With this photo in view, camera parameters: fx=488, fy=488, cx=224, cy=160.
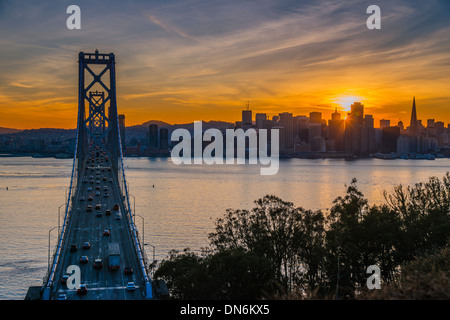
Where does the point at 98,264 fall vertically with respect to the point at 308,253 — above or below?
above

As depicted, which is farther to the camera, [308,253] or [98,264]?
[308,253]

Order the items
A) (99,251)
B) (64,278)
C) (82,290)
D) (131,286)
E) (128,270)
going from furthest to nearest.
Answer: (99,251), (128,270), (64,278), (131,286), (82,290)

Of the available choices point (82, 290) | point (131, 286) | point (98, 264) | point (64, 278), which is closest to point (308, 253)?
point (131, 286)

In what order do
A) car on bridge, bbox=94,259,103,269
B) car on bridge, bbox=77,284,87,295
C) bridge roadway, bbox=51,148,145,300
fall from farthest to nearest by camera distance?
car on bridge, bbox=94,259,103,269 → bridge roadway, bbox=51,148,145,300 → car on bridge, bbox=77,284,87,295

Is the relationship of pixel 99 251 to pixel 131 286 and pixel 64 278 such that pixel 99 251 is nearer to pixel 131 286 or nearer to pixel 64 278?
pixel 64 278

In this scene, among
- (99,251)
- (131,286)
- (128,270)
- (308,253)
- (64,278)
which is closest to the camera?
(131,286)

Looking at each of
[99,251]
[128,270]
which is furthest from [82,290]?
[99,251]

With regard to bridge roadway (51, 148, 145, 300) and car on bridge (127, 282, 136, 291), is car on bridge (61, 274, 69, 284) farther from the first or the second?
car on bridge (127, 282, 136, 291)

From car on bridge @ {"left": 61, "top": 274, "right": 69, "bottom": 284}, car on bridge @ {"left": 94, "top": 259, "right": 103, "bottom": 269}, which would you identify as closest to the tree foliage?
car on bridge @ {"left": 94, "top": 259, "right": 103, "bottom": 269}

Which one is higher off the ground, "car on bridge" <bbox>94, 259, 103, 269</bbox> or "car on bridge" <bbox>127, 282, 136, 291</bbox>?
"car on bridge" <bbox>94, 259, 103, 269</bbox>
